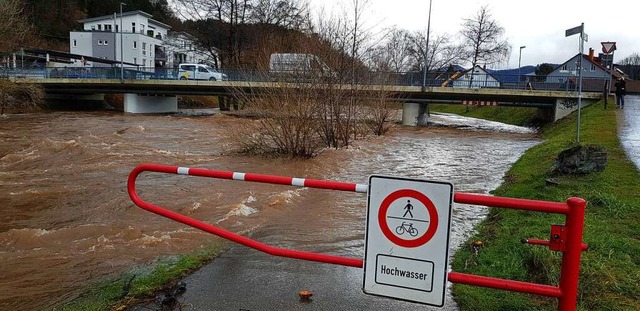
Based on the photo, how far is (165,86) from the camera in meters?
37.6

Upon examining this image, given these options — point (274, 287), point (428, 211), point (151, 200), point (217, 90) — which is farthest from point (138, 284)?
point (217, 90)

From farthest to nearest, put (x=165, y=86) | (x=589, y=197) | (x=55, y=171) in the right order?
(x=165, y=86)
(x=55, y=171)
(x=589, y=197)

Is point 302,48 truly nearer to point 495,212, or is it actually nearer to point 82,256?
point 495,212

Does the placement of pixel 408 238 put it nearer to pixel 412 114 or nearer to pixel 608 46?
pixel 608 46

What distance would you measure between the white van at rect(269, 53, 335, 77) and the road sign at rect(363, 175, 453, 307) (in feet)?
37.0

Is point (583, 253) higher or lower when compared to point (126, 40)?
lower

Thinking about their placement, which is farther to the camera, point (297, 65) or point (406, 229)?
point (297, 65)

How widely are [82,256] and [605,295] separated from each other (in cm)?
562

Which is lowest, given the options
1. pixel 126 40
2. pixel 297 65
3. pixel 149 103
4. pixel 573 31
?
pixel 149 103

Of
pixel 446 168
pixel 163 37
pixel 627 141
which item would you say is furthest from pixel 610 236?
pixel 163 37

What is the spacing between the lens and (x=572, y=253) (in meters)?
2.72

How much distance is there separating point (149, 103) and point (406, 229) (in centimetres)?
4197

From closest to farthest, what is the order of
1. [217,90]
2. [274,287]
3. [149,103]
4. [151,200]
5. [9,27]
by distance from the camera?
[274,287]
[151,200]
[9,27]
[217,90]
[149,103]

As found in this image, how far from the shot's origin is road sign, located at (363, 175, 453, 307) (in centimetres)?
292
